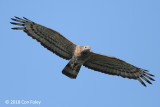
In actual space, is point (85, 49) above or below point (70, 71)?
above

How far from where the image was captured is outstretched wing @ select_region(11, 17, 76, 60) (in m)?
16.6

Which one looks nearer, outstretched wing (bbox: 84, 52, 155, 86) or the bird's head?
the bird's head

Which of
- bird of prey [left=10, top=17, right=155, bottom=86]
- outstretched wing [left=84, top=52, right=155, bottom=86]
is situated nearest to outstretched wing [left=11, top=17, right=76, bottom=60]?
bird of prey [left=10, top=17, right=155, bottom=86]

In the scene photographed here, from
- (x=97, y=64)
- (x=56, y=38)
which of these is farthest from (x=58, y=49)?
(x=97, y=64)

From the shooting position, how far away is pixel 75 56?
16.8m

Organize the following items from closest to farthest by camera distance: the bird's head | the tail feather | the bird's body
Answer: the bird's head → the bird's body → the tail feather

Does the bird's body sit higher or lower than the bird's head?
lower

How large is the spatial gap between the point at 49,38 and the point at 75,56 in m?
1.37

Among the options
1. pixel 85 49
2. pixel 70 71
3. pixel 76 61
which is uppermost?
pixel 85 49

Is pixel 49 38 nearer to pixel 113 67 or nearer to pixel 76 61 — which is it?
pixel 76 61

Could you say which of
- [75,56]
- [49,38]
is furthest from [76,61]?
[49,38]

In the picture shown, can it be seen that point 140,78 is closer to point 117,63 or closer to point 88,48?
point 117,63

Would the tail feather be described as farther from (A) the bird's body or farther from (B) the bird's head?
(B) the bird's head

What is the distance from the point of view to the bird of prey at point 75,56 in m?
16.6
